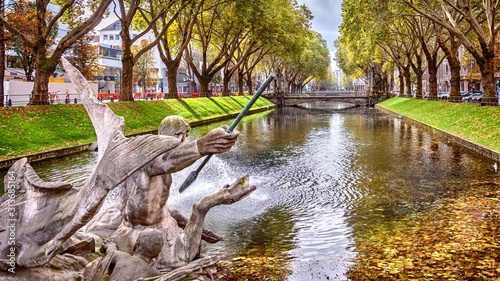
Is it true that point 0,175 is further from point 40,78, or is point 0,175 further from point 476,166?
point 476,166

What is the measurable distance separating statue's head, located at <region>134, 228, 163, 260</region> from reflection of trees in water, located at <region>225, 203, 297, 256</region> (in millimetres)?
3061

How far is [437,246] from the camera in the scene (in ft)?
27.4

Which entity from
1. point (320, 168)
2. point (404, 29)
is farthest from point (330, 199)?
point (404, 29)

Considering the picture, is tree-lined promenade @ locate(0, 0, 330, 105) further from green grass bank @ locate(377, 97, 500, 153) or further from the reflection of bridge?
the reflection of bridge

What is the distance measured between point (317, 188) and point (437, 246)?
18.9 ft

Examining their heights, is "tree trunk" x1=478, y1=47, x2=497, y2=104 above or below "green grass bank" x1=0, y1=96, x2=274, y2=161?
above

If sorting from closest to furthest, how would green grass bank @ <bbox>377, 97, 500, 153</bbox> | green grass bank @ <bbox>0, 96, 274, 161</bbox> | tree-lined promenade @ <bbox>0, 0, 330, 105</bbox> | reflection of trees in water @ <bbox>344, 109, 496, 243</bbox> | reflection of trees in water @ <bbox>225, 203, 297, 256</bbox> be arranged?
1. reflection of trees in water @ <bbox>225, 203, 297, 256</bbox>
2. reflection of trees in water @ <bbox>344, 109, 496, 243</bbox>
3. green grass bank @ <bbox>0, 96, 274, 161</bbox>
4. green grass bank @ <bbox>377, 97, 500, 153</bbox>
5. tree-lined promenade @ <bbox>0, 0, 330, 105</bbox>

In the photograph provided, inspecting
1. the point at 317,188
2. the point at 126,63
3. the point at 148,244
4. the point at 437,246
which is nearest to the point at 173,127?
the point at 148,244

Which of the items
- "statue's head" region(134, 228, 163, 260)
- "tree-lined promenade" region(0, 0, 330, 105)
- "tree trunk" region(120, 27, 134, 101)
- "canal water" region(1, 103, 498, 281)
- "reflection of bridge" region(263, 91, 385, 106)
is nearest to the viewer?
"statue's head" region(134, 228, 163, 260)

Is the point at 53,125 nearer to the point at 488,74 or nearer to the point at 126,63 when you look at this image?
the point at 126,63

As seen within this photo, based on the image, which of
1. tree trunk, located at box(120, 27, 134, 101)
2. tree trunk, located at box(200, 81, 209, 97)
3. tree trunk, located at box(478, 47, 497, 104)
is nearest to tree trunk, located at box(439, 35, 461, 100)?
tree trunk, located at box(478, 47, 497, 104)

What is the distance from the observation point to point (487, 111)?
85.5 feet

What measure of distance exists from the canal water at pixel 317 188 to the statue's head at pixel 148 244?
2559mm

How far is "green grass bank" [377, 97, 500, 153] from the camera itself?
852 inches
